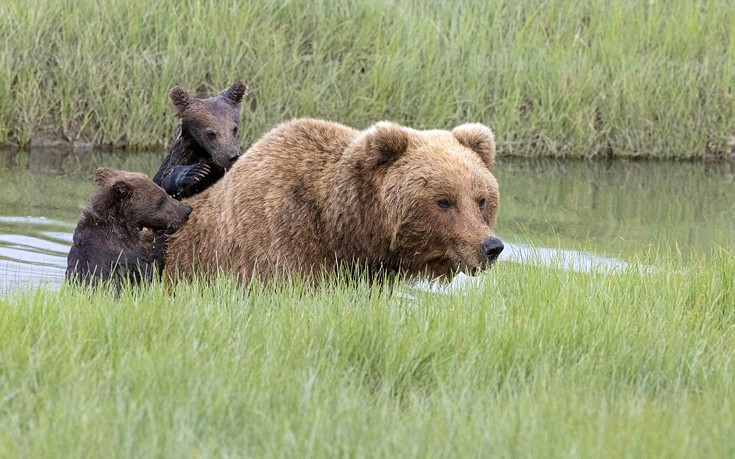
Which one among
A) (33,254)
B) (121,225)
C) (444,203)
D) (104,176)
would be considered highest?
(444,203)

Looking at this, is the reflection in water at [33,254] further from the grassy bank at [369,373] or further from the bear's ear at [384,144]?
the bear's ear at [384,144]

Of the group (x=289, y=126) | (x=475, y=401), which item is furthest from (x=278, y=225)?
(x=475, y=401)

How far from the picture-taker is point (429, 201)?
5.45 metres

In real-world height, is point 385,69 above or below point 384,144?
below

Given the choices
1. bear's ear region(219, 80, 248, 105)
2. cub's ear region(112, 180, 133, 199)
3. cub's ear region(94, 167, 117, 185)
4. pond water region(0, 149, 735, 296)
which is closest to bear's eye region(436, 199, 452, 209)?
pond water region(0, 149, 735, 296)

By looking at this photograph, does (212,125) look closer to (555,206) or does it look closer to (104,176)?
(104,176)

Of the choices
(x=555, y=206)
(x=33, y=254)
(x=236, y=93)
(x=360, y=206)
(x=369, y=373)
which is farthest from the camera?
(x=555, y=206)

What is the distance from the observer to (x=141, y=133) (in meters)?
11.9

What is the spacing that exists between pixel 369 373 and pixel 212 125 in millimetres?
3450

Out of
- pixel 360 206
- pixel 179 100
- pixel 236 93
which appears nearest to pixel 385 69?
pixel 236 93

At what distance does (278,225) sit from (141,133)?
6.64m

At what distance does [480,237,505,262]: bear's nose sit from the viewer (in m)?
5.29

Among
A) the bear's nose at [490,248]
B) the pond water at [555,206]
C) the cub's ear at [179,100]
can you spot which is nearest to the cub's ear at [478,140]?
the bear's nose at [490,248]

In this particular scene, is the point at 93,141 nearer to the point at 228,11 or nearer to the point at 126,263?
the point at 228,11
